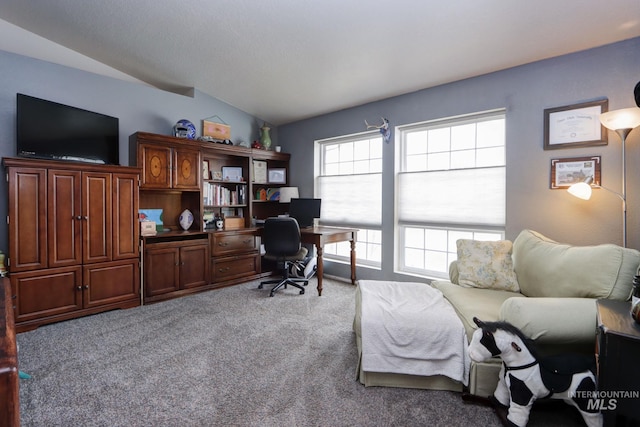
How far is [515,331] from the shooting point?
141cm

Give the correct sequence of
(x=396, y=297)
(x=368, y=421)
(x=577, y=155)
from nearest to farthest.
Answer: (x=368, y=421) < (x=396, y=297) < (x=577, y=155)

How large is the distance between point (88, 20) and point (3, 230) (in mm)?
2122

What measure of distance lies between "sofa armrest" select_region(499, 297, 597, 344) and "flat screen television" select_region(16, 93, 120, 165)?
3829 millimetres

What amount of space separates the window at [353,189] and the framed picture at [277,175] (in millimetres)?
575

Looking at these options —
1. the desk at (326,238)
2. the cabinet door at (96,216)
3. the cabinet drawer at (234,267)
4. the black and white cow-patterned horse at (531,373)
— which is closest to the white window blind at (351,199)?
the desk at (326,238)

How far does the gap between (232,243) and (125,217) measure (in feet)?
4.15

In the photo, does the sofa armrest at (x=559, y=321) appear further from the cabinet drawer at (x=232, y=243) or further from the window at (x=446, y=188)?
the cabinet drawer at (x=232, y=243)

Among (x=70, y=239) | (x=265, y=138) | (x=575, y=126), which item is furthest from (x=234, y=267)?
(x=575, y=126)

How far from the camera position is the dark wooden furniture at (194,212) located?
3283 mm

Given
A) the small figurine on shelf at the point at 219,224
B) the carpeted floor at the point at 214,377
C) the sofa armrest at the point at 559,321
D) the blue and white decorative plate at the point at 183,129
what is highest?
the blue and white decorative plate at the point at 183,129

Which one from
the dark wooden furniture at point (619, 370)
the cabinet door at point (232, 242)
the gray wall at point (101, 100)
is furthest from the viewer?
the cabinet door at point (232, 242)

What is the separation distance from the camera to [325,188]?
4.46 m

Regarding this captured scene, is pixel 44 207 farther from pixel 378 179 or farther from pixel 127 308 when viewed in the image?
pixel 378 179

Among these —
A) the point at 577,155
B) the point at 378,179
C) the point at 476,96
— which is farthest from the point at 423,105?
the point at 577,155
